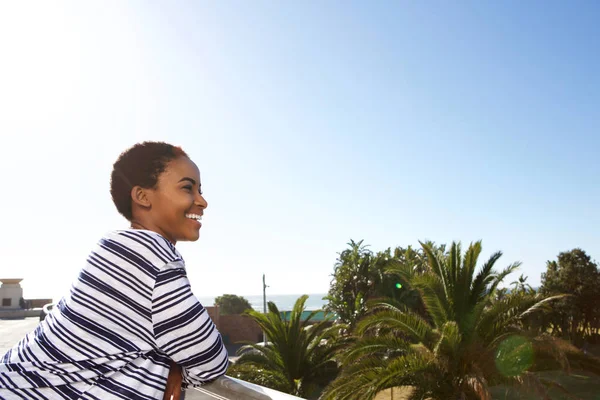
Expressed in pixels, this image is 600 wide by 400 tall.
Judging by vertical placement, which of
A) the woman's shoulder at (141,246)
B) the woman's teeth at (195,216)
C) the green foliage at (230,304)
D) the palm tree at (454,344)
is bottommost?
the green foliage at (230,304)

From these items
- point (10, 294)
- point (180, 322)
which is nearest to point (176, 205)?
point (180, 322)

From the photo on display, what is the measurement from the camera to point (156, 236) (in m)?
1.05

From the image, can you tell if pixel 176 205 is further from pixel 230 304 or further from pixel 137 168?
pixel 230 304

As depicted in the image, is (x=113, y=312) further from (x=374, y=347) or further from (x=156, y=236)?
(x=374, y=347)

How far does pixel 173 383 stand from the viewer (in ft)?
3.39

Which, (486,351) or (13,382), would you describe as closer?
(13,382)

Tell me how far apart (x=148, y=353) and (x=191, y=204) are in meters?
0.41

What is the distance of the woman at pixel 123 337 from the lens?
0.97 metres

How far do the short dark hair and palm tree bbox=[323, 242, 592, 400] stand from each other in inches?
326

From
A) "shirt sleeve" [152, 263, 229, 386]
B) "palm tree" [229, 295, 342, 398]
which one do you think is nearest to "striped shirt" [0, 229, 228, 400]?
"shirt sleeve" [152, 263, 229, 386]

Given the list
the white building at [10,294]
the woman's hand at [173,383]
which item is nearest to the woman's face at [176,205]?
the woman's hand at [173,383]

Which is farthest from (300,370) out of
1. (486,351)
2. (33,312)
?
(33,312)

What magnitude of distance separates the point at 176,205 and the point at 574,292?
102 feet

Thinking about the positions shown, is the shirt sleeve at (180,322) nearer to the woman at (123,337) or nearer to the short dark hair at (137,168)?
the woman at (123,337)
